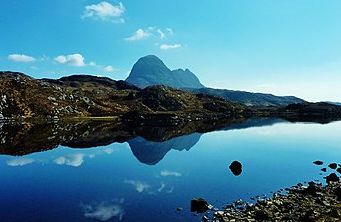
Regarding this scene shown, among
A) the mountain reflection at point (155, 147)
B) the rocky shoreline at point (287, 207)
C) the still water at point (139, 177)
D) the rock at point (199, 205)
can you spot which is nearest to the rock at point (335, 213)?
the rocky shoreline at point (287, 207)

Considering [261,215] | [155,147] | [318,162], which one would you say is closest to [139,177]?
[261,215]

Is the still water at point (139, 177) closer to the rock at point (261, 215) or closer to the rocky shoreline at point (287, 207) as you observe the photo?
the rocky shoreline at point (287, 207)

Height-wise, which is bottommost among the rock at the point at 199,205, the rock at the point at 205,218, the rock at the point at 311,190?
the rock at the point at 205,218

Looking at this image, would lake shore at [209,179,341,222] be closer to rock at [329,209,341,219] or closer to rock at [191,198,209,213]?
rock at [329,209,341,219]

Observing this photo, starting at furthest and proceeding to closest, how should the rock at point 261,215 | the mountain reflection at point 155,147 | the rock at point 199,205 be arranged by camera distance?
the mountain reflection at point 155,147
the rock at point 199,205
the rock at point 261,215

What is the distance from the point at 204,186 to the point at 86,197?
63.4ft

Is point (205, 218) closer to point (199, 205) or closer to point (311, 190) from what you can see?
point (199, 205)

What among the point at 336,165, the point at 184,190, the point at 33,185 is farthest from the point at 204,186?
the point at 336,165

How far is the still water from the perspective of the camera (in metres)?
44.3

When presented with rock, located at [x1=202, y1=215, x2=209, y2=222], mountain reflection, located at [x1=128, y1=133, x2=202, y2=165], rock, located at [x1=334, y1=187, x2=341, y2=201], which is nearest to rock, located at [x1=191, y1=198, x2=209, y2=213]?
rock, located at [x1=202, y1=215, x2=209, y2=222]

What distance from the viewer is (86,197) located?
50.9 meters

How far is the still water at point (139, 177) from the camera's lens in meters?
44.3

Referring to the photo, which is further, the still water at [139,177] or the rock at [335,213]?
the still water at [139,177]

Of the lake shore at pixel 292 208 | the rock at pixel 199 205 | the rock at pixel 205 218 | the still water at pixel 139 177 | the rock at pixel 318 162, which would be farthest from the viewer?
the rock at pixel 318 162
